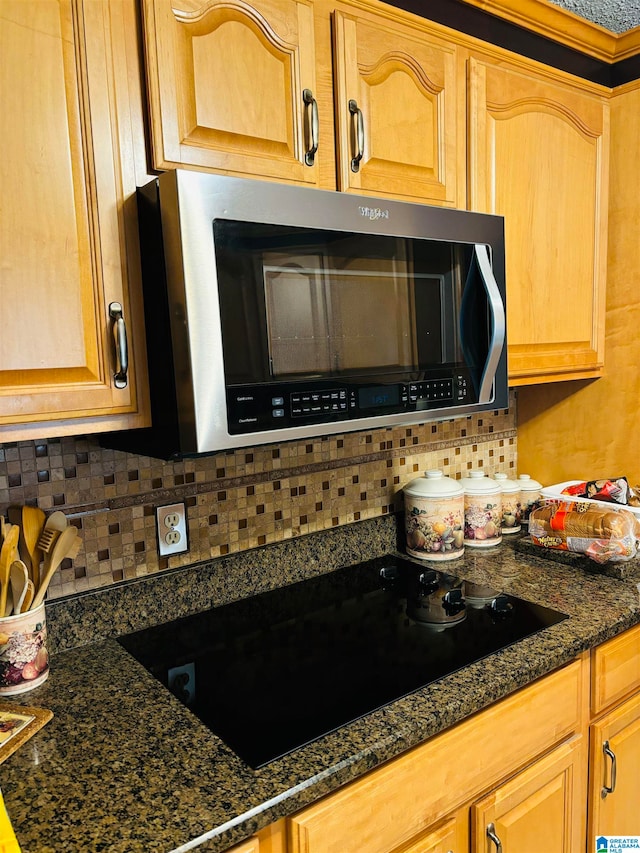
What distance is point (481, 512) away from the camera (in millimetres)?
1685

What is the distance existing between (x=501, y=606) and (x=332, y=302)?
0.71 m

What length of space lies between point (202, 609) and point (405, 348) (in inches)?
26.9

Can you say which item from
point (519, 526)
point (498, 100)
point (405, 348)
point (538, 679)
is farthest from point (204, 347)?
point (519, 526)

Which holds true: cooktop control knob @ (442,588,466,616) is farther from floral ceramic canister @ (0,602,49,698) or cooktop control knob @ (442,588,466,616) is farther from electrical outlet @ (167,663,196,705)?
floral ceramic canister @ (0,602,49,698)

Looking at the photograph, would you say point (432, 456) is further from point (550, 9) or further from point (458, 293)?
point (550, 9)

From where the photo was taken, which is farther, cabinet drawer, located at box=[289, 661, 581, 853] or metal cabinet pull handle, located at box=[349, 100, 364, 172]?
metal cabinet pull handle, located at box=[349, 100, 364, 172]

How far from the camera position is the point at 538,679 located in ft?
3.83

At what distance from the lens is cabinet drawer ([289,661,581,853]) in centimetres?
89

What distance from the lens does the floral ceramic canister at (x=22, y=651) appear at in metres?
1.02

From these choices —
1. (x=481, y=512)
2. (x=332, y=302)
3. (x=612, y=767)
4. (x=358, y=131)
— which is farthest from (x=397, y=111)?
(x=612, y=767)

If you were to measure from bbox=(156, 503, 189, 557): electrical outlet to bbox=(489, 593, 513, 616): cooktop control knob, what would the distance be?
25.2 inches

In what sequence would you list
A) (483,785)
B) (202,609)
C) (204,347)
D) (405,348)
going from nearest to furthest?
(204,347) → (483,785) → (405,348) → (202,609)

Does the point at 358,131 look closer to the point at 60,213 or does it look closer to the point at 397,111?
the point at 397,111

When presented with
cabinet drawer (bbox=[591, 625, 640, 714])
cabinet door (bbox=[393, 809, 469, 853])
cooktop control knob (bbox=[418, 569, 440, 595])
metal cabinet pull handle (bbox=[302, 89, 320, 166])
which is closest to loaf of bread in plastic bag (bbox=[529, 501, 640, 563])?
cabinet drawer (bbox=[591, 625, 640, 714])
